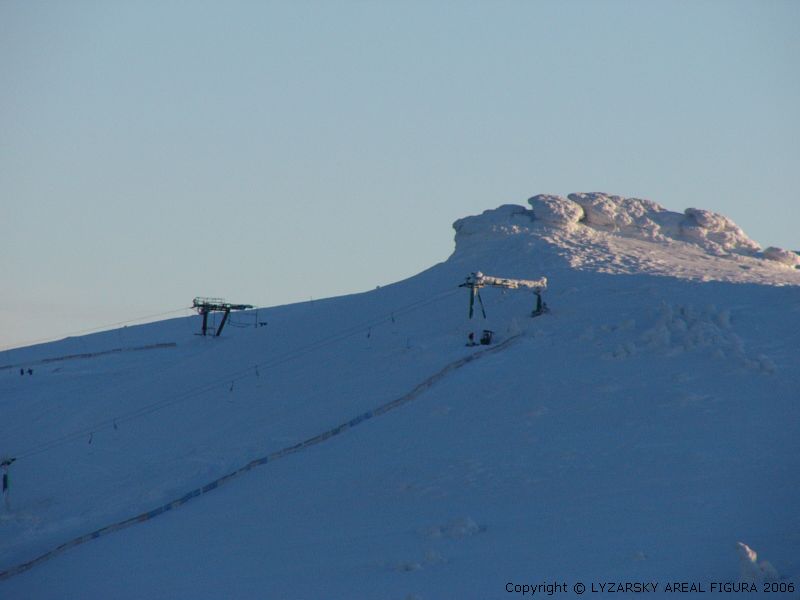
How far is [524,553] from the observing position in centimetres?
2755

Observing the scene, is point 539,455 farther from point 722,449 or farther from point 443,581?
point 443,581

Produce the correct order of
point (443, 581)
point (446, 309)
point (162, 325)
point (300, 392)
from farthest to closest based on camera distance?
1. point (162, 325)
2. point (446, 309)
3. point (300, 392)
4. point (443, 581)

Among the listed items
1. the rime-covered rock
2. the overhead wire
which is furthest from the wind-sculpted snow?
the overhead wire

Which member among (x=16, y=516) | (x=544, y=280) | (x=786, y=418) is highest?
(x=544, y=280)

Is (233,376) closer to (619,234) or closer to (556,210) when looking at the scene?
(556,210)

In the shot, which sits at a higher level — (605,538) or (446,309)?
(446,309)

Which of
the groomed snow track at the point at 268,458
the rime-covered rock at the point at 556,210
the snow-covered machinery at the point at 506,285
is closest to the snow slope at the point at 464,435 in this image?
the rime-covered rock at the point at 556,210

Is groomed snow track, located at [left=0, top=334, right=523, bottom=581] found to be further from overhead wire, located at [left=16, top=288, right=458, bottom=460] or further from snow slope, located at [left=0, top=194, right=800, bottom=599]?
overhead wire, located at [left=16, top=288, right=458, bottom=460]

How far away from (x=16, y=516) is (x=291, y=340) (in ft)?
45.7

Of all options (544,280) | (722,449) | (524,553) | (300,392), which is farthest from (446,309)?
(524,553)

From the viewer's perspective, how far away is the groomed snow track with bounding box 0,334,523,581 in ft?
113

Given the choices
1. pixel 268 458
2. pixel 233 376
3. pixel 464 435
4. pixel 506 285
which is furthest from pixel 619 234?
pixel 268 458

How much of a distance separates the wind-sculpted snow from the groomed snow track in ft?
28.6

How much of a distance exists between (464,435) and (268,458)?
18.9ft
